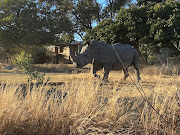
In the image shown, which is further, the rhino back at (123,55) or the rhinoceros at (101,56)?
the rhino back at (123,55)

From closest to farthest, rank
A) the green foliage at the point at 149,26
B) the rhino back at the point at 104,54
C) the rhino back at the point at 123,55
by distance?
the rhino back at the point at 104,54, the rhino back at the point at 123,55, the green foliage at the point at 149,26

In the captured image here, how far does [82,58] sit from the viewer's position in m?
4.52

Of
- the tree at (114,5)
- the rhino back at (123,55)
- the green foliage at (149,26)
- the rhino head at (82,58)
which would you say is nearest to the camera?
the rhino head at (82,58)

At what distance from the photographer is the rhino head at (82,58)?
4322 millimetres

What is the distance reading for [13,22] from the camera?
13.1 metres

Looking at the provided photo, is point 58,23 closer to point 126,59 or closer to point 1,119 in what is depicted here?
point 126,59

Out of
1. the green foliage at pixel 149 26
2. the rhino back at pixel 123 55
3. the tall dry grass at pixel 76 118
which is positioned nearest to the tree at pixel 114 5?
the green foliage at pixel 149 26

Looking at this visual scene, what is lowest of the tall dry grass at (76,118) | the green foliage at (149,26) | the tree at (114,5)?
the tall dry grass at (76,118)

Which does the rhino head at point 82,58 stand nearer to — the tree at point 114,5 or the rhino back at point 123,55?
the rhino back at point 123,55

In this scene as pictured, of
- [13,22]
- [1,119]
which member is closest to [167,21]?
[1,119]

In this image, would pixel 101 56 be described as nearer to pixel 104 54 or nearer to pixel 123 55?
pixel 104 54

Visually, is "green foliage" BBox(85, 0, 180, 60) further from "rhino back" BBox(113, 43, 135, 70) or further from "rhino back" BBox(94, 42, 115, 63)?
"rhino back" BBox(94, 42, 115, 63)

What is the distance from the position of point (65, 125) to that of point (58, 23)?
12.5 m

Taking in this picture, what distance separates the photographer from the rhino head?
4.32 m
